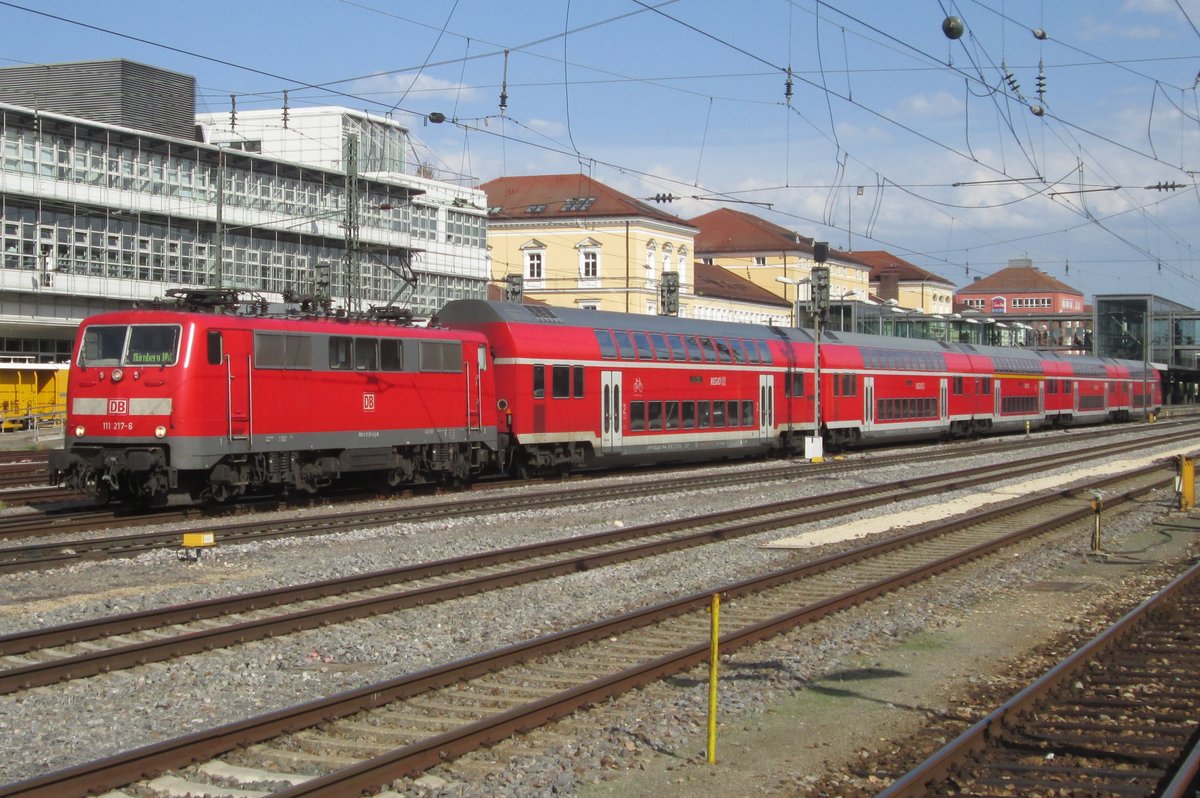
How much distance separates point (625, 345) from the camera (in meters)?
30.7

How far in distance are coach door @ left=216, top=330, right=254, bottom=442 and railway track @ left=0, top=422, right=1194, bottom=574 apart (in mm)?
1607

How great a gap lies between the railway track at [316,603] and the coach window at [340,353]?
15.3 ft

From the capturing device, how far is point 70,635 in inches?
439

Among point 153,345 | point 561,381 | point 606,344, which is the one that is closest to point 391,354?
point 153,345

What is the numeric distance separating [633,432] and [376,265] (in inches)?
1663

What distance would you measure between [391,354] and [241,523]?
5637 millimetres

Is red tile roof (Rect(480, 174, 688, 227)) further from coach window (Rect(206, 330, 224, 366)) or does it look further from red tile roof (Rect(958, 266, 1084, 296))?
red tile roof (Rect(958, 266, 1084, 296))

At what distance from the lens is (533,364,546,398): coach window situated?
27.5m

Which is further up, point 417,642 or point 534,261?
point 534,261

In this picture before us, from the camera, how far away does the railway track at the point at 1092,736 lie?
7691mm

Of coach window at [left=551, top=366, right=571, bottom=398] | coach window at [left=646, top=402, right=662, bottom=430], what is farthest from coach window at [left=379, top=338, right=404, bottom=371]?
coach window at [left=646, top=402, right=662, bottom=430]

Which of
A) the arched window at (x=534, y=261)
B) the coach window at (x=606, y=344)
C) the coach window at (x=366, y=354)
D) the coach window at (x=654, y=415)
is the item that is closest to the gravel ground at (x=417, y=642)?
the coach window at (x=366, y=354)

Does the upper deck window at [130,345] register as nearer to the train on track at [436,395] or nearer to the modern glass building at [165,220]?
the train on track at [436,395]

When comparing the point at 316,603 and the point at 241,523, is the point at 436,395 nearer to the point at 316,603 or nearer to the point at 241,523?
the point at 241,523
